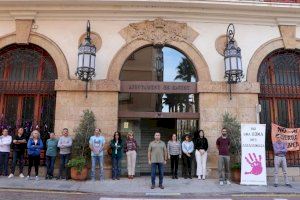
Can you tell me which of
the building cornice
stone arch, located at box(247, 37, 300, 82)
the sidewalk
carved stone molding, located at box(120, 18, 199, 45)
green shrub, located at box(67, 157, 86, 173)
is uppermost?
the building cornice

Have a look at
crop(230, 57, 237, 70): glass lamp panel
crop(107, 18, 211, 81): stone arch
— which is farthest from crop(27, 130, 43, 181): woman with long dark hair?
crop(230, 57, 237, 70): glass lamp panel

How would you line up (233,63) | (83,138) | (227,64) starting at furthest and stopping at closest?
1. (227,64)
2. (233,63)
3. (83,138)

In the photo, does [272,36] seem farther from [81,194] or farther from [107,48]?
[81,194]

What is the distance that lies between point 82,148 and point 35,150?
1.61 metres

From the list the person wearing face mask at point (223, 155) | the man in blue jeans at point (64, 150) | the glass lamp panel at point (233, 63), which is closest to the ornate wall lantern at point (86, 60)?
the man in blue jeans at point (64, 150)

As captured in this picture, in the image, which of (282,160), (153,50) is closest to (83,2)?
(153,50)

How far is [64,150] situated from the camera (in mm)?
11281

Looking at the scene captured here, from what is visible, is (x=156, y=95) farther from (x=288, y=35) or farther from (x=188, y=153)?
(x=288, y=35)

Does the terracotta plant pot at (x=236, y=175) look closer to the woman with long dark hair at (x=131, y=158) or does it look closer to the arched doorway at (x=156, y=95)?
the arched doorway at (x=156, y=95)

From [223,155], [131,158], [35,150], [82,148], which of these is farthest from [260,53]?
[35,150]

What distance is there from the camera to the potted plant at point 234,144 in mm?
11234

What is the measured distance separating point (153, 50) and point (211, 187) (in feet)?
19.4

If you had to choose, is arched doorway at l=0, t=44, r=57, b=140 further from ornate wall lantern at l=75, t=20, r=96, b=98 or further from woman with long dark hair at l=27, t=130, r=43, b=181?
ornate wall lantern at l=75, t=20, r=96, b=98

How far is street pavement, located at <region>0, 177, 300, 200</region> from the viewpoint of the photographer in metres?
8.75
